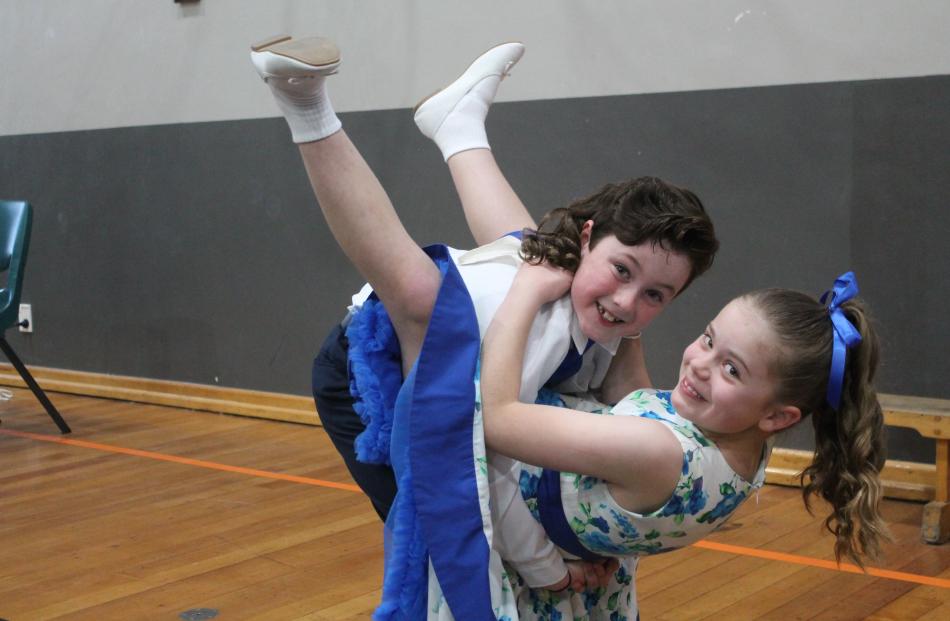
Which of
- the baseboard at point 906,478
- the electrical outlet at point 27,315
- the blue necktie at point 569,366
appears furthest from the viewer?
the electrical outlet at point 27,315

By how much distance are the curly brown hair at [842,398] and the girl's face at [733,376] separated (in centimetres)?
2

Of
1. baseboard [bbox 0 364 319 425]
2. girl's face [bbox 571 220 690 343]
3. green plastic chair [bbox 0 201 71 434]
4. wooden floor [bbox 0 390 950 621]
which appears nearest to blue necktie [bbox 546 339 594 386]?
girl's face [bbox 571 220 690 343]

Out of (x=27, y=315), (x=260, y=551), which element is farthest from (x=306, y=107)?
(x=27, y=315)

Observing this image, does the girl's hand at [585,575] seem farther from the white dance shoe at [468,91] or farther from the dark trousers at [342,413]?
the white dance shoe at [468,91]

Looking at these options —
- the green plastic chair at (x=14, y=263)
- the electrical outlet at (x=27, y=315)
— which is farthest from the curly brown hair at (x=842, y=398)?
the electrical outlet at (x=27, y=315)

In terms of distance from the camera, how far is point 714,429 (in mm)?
1432

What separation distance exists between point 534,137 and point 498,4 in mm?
508

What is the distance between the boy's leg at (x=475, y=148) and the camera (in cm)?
183

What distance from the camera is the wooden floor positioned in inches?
97.2

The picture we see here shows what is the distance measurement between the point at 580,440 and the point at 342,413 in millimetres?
505

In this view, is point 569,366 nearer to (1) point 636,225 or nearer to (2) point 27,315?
(1) point 636,225

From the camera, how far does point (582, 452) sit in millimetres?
1354

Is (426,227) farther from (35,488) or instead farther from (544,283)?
(544,283)

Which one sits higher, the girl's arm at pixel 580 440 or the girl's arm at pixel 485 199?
the girl's arm at pixel 485 199
